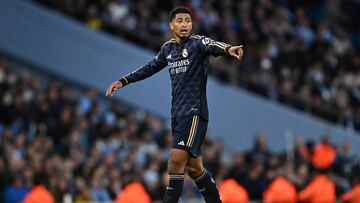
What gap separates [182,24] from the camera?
11.0 m

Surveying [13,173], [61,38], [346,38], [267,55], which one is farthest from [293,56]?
[13,173]

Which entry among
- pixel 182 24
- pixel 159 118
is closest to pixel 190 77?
pixel 182 24

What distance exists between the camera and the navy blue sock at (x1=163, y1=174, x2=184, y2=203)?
36.1ft

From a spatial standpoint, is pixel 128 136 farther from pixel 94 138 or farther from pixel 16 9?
pixel 16 9

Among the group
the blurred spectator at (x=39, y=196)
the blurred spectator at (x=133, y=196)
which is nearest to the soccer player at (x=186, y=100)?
the blurred spectator at (x=39, y=196)

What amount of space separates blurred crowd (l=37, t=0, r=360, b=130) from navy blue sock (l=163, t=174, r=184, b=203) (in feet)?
41.5

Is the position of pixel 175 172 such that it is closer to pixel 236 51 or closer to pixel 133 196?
pixel 236 51

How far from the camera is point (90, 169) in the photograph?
18062 millimetres

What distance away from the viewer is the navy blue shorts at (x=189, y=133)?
10992 mm

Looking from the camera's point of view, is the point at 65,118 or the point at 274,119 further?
the point at 274,119

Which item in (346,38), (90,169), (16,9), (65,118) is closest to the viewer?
(90,169)

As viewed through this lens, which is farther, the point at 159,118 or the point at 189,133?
the point at 159,118

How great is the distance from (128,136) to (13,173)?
3953 millimetres

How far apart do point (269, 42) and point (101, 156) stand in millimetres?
7637
